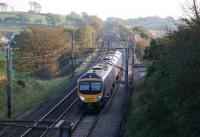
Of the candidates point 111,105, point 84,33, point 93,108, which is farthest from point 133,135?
point 84,33

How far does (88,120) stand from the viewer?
29297 millimetres

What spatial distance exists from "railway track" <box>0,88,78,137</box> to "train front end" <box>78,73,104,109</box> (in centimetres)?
208

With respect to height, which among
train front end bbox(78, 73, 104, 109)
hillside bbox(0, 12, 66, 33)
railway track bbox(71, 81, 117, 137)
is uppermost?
hillside bbox(0, 12, 66, 33)

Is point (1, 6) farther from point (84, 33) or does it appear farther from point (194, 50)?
point (194, 50)

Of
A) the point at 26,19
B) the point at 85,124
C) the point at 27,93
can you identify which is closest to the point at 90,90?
the point at 85,124

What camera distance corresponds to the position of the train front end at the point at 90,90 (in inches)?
1191

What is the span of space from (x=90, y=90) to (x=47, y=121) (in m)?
13.3

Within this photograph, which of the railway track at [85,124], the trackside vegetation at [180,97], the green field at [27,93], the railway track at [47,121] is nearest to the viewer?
the trackside vegetation at [180,97]

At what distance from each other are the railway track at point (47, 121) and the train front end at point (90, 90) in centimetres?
208

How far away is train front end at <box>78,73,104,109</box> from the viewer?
30250mm

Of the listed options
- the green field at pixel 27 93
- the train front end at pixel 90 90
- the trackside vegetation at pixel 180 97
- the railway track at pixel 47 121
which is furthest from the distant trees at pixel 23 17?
the trackside vegetation at pixel 180 97

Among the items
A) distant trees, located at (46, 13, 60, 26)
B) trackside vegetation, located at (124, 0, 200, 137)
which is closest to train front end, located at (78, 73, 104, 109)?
trackside vegetation, located at (124, 0, 200, 137)

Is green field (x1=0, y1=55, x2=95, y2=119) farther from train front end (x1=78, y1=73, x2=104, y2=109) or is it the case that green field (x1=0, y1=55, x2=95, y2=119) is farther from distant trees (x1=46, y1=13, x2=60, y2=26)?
distant trees (x1=46, y1=13, x2=60, y2=26)

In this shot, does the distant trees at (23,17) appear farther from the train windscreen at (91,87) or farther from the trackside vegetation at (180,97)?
the trackside vegetation at (180,97)
